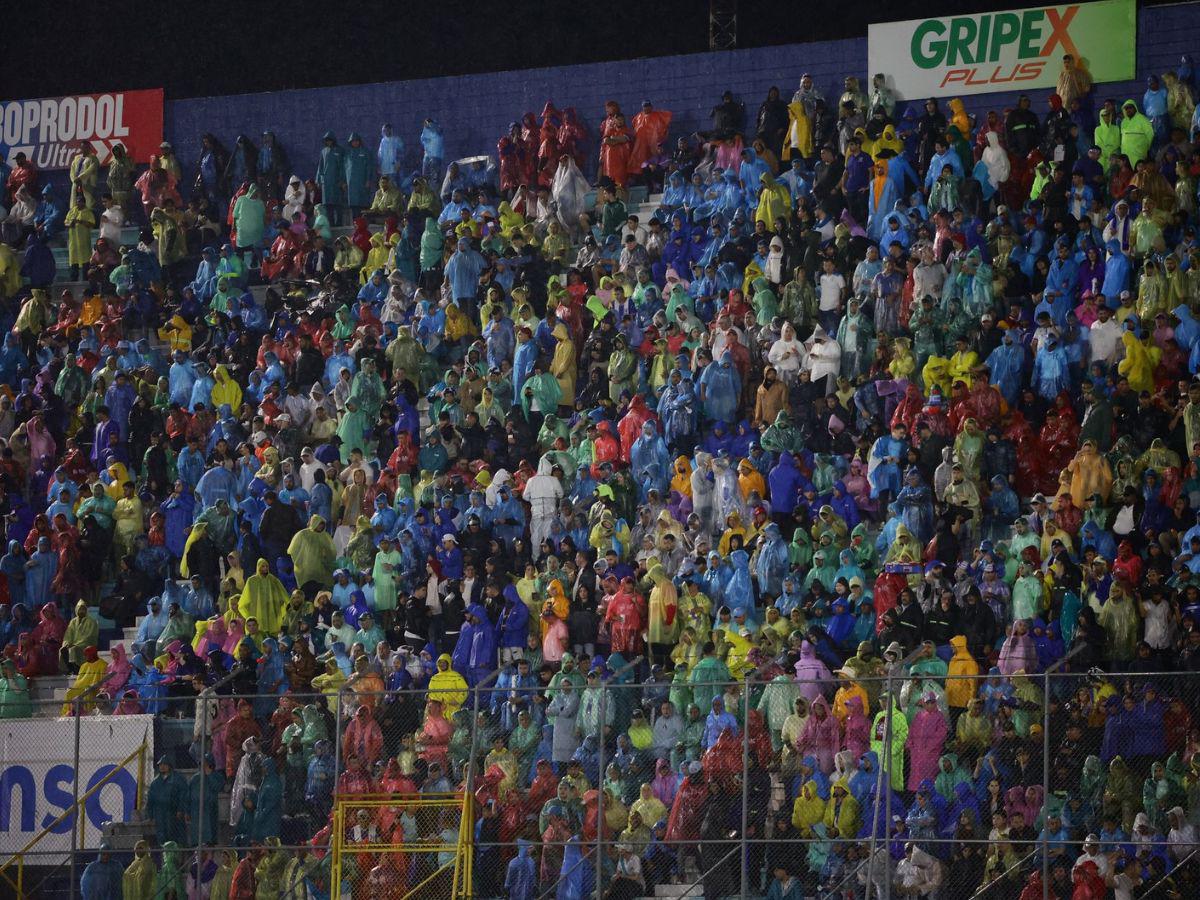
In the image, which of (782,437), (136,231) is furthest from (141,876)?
(136,231)

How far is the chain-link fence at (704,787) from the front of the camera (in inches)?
772

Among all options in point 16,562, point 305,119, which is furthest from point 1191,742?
point 305,119

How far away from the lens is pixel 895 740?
20.5 meters

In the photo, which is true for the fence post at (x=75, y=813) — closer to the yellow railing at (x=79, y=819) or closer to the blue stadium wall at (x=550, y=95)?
the yellow railing at (x=79, y=819)

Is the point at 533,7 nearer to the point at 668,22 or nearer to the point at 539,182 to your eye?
the point at 668,22

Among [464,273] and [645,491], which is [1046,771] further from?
[464,273]

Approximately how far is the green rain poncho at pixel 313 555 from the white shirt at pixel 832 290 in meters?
7.25

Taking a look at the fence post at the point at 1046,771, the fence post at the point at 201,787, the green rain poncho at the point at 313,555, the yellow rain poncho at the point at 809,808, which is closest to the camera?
the fence post at the point at 1046,771

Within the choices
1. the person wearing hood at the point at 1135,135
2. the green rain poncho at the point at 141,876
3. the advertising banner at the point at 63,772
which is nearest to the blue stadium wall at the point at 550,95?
the person wearing hood at the point at 1135,135

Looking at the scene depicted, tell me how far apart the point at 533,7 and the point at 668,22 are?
103 inches

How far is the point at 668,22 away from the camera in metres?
44.2

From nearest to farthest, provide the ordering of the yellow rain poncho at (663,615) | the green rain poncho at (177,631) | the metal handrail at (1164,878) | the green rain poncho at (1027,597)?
the metal handrail at (1164,878) → the green rain poncho at (1027,597) → the yellow rain poncho at (663,615) → the green rain poncho at (177,631)

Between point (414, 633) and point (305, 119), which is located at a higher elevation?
point (305, 119)

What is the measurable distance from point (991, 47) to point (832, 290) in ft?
18.1
